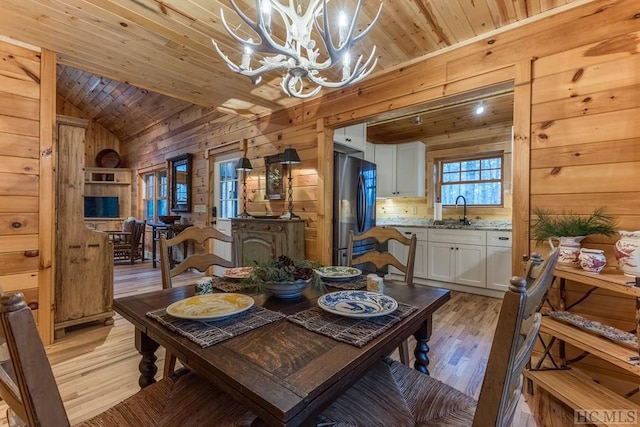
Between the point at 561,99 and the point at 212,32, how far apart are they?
2.39 meters

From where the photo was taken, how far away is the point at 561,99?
5.90ft

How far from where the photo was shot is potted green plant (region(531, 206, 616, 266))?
163 centimetres

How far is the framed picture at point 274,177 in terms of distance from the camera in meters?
3.56

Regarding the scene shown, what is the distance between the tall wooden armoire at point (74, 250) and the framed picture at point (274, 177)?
1.76 meters

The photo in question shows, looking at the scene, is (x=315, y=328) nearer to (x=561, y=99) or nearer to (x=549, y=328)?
(x=549, y=328)

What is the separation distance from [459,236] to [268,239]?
260cm

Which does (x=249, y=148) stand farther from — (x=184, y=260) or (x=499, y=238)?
(x=499, y=238)

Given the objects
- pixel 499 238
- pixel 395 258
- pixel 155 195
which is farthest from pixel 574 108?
pixel 155 195

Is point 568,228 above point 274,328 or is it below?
above

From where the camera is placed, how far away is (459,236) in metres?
3.99

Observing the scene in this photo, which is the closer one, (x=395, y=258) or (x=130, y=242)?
(x=395, y=258)

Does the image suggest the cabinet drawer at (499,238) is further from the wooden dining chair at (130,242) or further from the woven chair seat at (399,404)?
the wooden dining chair at (130,242)

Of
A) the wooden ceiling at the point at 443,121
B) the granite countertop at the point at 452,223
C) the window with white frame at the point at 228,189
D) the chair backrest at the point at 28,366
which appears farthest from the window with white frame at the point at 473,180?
the chair backrest at the point at 28,366

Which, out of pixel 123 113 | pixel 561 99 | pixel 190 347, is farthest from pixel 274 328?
pixel 123 113
